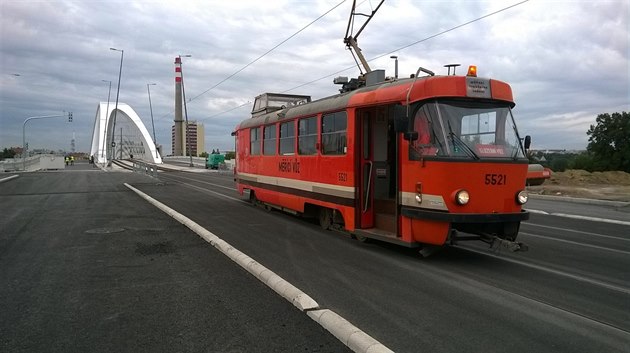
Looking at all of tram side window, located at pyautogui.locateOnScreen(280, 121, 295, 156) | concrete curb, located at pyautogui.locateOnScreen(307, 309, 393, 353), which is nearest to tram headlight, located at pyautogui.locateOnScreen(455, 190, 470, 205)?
concrete curb, located at pyautogui.locateOnScreen(307, 309, 393, 353)

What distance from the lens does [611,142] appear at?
59.9 metres

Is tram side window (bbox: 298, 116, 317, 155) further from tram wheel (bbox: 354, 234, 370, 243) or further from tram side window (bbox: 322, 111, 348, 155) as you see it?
tram wheel (bbox: 354, 234, 370, 243)

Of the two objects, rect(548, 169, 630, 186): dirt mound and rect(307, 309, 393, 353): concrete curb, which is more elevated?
rect(548, 169, 630, 186): dirt mound

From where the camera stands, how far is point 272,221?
1275cm

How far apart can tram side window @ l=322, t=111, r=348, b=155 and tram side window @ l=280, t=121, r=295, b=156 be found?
1823mm

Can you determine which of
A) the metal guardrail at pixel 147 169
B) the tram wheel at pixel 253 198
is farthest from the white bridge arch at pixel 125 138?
the tram wheel at pixel 253 198

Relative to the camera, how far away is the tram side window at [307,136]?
36.8 ft

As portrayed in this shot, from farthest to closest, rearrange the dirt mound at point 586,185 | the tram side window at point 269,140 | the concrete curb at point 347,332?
1. the dirt mound at point 586,185
2. the tram side window at point 269,140
3. the concrete curb at point 347,332

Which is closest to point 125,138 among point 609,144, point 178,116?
point 178,116

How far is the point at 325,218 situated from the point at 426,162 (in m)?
4.13

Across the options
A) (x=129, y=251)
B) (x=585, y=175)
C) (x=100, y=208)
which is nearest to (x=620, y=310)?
(x=129, y=251)

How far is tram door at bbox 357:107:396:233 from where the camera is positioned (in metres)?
9.45

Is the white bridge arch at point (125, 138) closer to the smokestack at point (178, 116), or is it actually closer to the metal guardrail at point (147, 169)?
the smokestack at point (178, 116)

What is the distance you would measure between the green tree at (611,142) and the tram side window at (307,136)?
58007 mm
